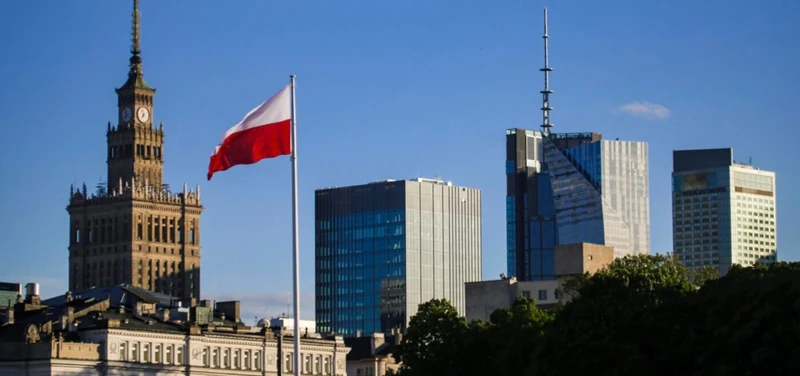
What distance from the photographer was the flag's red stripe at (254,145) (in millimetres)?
117125

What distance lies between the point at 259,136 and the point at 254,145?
1.76 ft

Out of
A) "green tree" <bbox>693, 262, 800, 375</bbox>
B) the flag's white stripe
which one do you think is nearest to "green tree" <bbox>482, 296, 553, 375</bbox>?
"green tree" <bbox>693, 262, 800, 375</bbox>

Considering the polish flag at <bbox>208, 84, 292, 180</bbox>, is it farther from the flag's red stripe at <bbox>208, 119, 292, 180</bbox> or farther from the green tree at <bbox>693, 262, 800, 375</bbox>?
the green tree at <bbox>693, 262, 800, 375</bbox>

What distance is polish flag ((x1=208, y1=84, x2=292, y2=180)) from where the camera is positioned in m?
117

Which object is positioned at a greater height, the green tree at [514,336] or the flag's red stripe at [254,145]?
the flag's red stripe at [254,145]

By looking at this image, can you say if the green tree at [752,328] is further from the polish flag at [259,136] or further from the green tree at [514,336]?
the polish flag at [259,136]

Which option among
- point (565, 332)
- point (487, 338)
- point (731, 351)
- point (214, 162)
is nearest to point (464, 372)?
point (487, 338)

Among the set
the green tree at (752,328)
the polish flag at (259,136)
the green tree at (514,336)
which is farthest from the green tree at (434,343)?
the polish flag at (259,136)

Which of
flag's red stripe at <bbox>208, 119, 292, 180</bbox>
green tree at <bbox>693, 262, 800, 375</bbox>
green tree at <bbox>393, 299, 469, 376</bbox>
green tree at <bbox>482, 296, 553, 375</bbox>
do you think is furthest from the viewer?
green tree at <bbox>393, 299, 469, 376</bbox>

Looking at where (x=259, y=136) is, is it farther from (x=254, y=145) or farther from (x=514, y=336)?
(x=514, y=336)

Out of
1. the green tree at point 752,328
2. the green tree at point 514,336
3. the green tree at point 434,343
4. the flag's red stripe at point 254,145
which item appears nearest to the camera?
the flag's red stripe at point 254,145

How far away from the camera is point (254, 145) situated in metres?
118

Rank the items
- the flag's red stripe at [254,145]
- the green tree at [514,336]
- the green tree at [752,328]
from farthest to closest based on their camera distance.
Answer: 1. the green tree at [514,336]
2. the green tree at [752,328]
3. the flag's red stripe at [254,145]

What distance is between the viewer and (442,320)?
630ft
